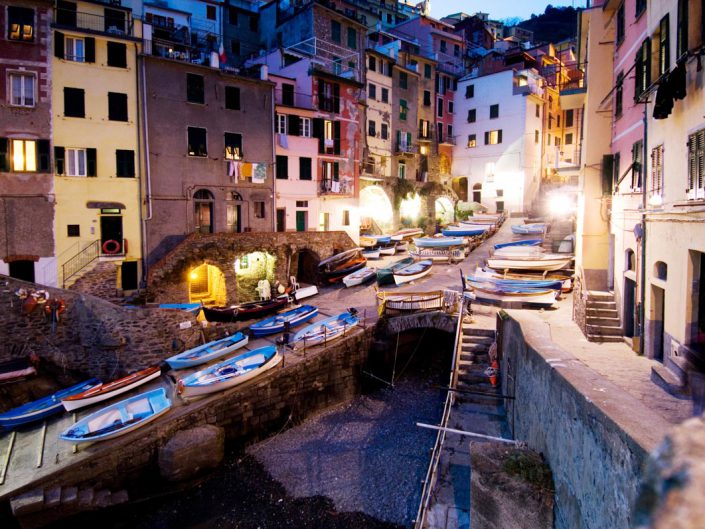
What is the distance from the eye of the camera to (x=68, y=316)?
21.0m

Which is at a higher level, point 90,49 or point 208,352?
point 90,49

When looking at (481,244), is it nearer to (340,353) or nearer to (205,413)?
(340,353)

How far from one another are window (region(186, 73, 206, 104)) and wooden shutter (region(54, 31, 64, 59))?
250 inches

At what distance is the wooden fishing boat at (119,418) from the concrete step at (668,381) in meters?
14.4

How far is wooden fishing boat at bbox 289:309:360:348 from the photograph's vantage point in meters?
20.8

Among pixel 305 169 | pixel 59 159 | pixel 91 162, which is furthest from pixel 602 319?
pixel 59 159

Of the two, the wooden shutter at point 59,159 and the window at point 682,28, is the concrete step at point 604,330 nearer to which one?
the window at point 682,28

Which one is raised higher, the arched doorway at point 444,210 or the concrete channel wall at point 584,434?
the arched doorway at point 444,210

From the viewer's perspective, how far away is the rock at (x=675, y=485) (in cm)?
Answer: 141

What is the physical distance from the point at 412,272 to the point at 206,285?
13245 mm

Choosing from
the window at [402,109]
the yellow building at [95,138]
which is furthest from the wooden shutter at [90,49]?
the window at [402,109]

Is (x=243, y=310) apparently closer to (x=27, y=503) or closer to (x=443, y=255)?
(x=27, y=503)

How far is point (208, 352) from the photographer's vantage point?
20.0 m

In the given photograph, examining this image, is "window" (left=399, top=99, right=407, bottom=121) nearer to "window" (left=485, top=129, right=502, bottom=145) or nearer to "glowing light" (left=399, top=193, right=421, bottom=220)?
"glowing light" (left=399, top=193, right=421, bottom=220)
